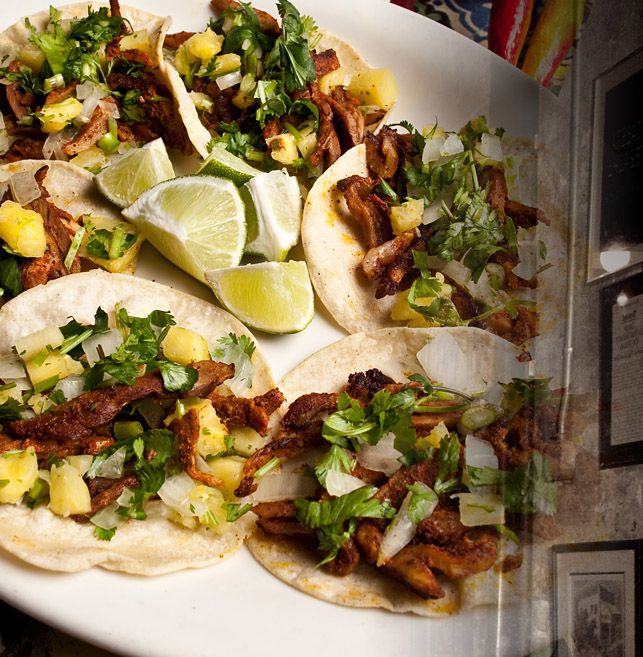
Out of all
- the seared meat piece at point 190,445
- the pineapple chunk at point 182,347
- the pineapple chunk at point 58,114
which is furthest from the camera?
the pineapple chunk at point 58,114

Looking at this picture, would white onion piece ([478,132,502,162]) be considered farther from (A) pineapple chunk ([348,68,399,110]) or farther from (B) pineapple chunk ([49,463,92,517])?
(B) pineapple chunk ([49,463,92,517])

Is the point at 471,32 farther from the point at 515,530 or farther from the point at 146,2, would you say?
the point at 515,530

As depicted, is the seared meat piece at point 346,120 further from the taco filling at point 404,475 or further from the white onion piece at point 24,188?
the white onion piece at point 24,188

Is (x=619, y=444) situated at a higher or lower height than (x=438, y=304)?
lower

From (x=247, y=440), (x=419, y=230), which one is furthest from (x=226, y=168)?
(x=247, y=440)

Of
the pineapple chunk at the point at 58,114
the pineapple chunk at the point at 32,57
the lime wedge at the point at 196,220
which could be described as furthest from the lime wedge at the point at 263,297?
the pineapple chunk at the point at 32,57

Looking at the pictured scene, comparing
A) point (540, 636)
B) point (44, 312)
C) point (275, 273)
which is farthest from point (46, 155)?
point (540, 636)

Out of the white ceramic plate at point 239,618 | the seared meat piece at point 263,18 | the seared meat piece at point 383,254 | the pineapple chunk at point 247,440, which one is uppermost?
the seared meat piece at point 263,18
